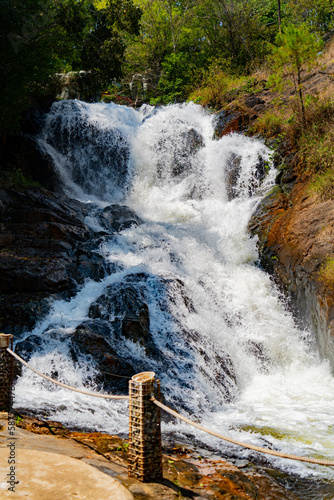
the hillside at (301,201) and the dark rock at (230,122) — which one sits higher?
the dark rock at (230,122)

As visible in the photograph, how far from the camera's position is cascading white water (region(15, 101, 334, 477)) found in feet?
20.2

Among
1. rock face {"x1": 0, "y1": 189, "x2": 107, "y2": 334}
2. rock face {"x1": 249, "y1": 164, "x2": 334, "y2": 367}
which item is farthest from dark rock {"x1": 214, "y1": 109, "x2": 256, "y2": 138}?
rock face {"x1": 0, "y1": 189, "x2": 107, "y2": 334}

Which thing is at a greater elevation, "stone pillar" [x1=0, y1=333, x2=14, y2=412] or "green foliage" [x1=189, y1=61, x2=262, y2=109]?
"green foliage" [x1=189, y1=61, x2=262, y2=109]

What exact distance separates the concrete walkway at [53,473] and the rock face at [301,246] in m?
5.23

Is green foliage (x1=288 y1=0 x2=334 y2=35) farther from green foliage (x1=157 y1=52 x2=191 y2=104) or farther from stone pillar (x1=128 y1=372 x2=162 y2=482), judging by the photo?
stone pillar (x1=128 y1=372 x2=162 y2=482)

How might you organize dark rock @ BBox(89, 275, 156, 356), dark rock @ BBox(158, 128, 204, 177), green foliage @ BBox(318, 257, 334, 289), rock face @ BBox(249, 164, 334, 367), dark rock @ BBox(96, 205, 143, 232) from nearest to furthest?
dark rock @ BBox(89, 275, 156, 356), green foliage @ BBox(318, 257, 334, 289), rock face @ BBox(249, 164, 334, 367), dark rock @ BBox(96, 205, 143, 232), dark rock @ BBox(158, 128, 204, 177)

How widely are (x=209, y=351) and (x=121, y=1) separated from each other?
12.0 meters

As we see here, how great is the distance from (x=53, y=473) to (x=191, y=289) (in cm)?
624

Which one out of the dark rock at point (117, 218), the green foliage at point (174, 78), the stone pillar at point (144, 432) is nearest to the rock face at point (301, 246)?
the dark rock at point (117, 218)

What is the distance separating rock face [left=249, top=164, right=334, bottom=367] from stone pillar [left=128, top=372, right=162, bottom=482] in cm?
492

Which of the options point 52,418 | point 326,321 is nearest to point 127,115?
point 326,321

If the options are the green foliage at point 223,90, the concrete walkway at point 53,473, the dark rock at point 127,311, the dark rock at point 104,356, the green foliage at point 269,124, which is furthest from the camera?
the green foliage at point 223,90

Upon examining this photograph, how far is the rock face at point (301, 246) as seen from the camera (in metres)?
8.06

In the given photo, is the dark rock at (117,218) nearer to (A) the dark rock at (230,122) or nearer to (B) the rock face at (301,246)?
(B) the rock face at (301,246)
